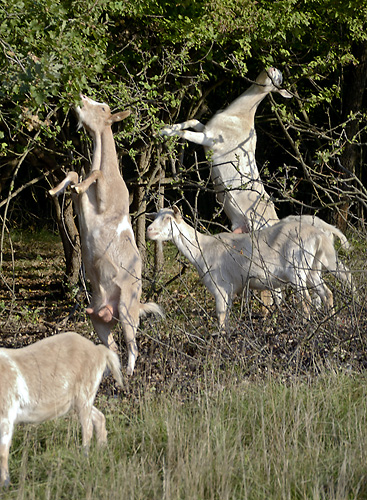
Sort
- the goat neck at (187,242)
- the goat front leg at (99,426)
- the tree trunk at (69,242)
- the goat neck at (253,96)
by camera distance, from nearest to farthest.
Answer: the goat front leg at (99,426) < the goat neck at (187,242) < the goat neck at (253,96) < the tree trunk at (69,242)

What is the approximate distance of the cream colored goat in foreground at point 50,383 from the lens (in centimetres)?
415

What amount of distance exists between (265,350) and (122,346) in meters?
1.89

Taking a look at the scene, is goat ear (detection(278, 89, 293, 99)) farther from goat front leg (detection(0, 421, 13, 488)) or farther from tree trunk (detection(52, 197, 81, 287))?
goat front leg (detection(0, 421, 13, 488))

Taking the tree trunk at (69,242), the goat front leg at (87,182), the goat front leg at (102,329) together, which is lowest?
the tree trunk at (69,242)

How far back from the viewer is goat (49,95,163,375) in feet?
23.3

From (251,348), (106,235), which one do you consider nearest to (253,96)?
(106,235)

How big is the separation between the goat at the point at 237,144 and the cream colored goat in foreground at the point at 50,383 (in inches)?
198

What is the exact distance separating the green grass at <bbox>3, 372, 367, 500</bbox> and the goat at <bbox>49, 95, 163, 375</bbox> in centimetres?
175

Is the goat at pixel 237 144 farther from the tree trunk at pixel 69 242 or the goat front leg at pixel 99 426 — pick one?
the goat front leg at pixel 99 426

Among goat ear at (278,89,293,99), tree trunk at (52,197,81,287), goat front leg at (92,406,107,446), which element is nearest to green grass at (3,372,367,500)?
goat front leg at (92,406,107,446)

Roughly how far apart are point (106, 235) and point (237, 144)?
320cm

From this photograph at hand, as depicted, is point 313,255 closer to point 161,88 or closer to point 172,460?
point 161,88

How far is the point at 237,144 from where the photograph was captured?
973 centimetres

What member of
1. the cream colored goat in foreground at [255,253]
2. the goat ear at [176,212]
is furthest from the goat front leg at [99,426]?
the goat ear at [176,212]
